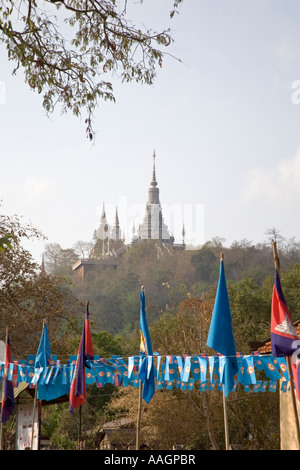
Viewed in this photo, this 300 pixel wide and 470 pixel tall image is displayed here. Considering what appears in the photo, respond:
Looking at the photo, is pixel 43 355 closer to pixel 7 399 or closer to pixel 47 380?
pixel 47 380

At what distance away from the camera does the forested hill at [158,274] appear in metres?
66.9

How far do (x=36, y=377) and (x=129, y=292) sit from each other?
2418 inches

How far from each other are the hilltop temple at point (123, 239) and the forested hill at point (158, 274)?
3509mm

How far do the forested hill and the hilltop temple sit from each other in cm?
351

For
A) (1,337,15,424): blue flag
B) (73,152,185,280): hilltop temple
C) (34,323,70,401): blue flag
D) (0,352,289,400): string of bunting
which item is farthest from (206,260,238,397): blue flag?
(73,152,185,280): hilltop temple

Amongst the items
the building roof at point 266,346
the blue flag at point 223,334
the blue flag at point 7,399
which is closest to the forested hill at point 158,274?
the building roof at point 266,346

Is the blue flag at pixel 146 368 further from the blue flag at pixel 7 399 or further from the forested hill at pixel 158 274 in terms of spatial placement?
the forested hill at pixel 158 274

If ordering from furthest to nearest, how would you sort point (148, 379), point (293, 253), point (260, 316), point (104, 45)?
point (293, 253)
point (260, 316)
point (148, 379)
point (104, 45)

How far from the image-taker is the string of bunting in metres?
12.4

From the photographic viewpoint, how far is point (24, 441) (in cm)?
1320

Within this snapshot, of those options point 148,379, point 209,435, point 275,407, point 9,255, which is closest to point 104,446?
point 209,435

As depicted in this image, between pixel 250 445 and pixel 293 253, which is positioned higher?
pixel 293 253

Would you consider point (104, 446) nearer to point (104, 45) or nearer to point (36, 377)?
Answer: point (36, 377)

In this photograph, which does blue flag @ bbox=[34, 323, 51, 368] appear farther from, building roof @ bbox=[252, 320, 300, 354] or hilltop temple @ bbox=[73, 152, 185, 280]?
hilltop temple @ bbox=[73, 152, 185, 280]
